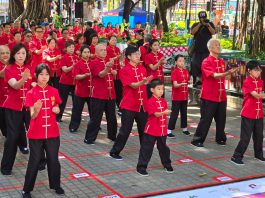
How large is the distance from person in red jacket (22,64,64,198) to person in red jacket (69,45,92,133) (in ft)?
8.28

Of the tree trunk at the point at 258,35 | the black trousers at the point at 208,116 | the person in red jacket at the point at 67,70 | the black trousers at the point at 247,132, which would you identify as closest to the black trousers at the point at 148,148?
the black trousers at the point at 247,132

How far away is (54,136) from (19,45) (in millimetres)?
1483

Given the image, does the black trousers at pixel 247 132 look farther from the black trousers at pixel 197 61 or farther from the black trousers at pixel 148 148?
the black trousers at pixel 197 61

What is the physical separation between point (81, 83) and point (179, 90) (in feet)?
5.96

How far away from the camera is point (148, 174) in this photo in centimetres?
650

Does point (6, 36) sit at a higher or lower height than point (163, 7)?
lower

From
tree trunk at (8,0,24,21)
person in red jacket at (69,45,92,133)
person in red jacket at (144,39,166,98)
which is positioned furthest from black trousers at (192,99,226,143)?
tree trunk at (8,0,24,21)

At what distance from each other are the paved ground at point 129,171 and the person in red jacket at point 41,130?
338 millimetres

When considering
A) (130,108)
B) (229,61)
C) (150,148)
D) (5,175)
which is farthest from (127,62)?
(229,61)

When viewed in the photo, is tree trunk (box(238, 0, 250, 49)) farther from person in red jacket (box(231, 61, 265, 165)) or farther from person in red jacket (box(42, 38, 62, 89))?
person in red jacket (box(231, 61, 265, 165))

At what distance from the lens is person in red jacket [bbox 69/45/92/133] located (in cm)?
835

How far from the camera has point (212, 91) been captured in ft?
25.6

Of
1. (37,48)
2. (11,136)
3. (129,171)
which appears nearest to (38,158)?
(11,136)

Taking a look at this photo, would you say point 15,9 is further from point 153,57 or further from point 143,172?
point 143,172
